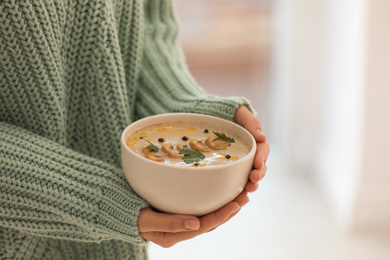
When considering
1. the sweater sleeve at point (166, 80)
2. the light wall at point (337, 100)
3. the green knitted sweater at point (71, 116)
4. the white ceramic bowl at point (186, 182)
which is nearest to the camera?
the white ceramic bowl at point (186, 182)

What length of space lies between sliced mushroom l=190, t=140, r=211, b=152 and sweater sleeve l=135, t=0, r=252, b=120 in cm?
12

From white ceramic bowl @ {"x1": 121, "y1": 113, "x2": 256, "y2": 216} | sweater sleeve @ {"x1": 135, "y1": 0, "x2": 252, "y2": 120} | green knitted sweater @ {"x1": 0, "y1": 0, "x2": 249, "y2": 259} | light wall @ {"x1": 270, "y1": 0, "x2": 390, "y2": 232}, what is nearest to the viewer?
white ceramic bowl @ {"x1": 121, "y1": 113, "x2": 256, "y2": 216}

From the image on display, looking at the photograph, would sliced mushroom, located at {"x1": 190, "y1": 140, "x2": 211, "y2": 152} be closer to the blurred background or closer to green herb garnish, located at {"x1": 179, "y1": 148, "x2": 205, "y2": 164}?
green herb garnish, located at {"x1": 179, "y1": 148, "x2": 205, "y2": 164}

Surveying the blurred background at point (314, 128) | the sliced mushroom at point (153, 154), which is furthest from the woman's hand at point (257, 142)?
the blurred background at point (314, 128)

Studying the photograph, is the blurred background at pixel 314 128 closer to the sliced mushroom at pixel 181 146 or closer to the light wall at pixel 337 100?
the light wall at pixel 337 100

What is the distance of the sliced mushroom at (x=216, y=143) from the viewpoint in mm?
641

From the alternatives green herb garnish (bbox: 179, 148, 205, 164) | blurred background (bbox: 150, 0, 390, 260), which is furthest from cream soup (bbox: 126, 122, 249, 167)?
blurred background (bbox: 150, 0, 390, 260)

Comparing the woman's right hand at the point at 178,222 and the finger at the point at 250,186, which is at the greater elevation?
the finger at the point at 250,186

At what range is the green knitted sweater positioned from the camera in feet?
2.17

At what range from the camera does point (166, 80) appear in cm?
89

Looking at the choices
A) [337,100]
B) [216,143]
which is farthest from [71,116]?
[337,100]

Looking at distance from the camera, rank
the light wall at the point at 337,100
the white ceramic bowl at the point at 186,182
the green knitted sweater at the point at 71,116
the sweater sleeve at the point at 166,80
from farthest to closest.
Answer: the light wall at the point at 337,100 < the sweater sleeve at the point at 166,80 < the green knitted sweater at the point at 71,116 < the white ceramic bowl at the point at 186,182

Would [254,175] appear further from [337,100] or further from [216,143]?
[337,100]

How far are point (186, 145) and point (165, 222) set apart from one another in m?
0.11
